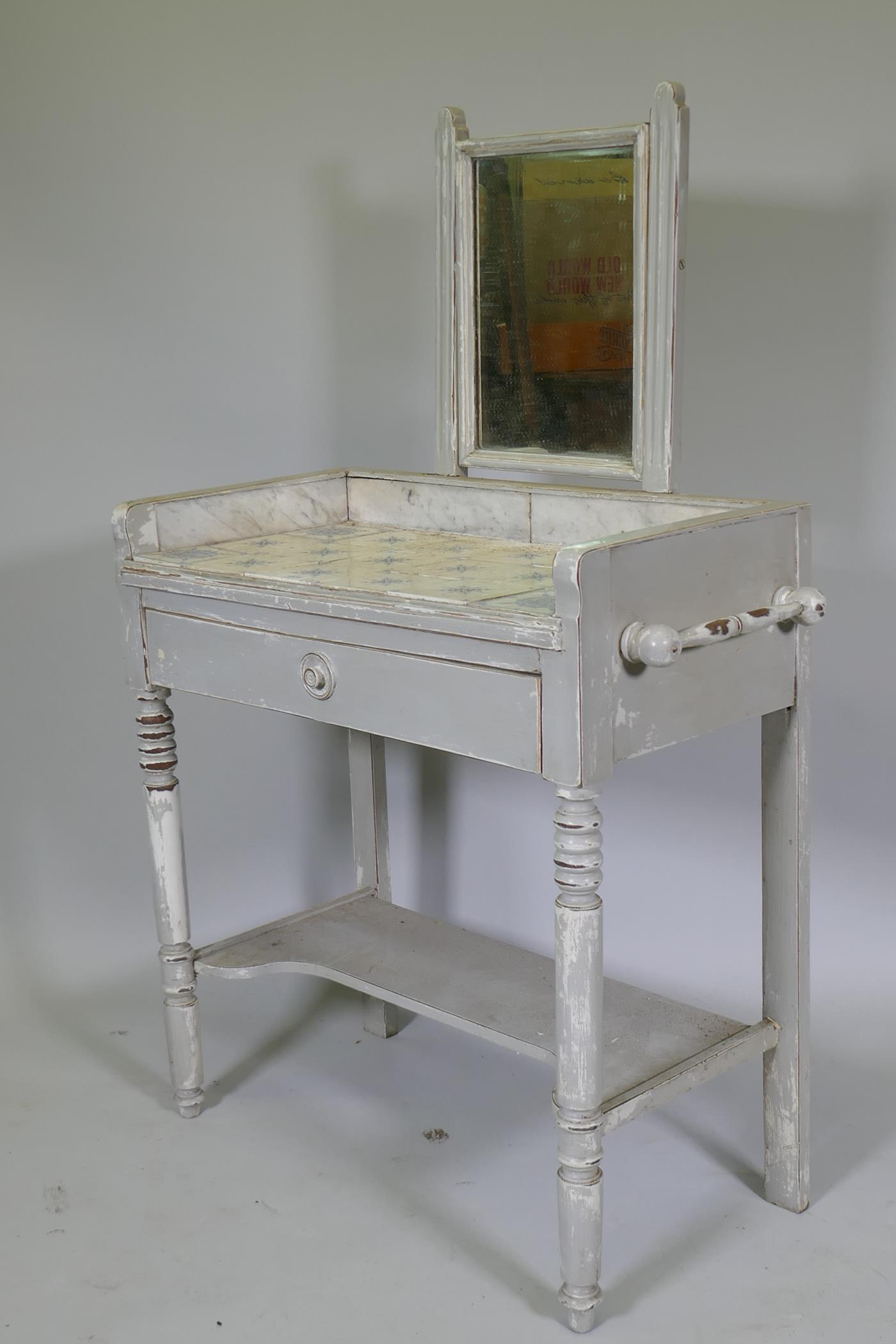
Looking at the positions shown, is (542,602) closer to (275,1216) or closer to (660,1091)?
(660,1091)

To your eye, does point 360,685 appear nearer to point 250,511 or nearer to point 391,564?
point 391,564

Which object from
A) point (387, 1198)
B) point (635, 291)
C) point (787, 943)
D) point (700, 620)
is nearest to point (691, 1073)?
point (787, 943)

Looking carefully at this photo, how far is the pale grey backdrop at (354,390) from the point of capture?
2662 millimetres

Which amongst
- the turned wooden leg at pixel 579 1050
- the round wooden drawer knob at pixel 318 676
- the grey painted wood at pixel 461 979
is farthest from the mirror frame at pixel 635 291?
the grey painted wood at pixel 461 979

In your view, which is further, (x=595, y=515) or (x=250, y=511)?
(x=250, y=511)

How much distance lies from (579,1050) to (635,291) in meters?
1.05

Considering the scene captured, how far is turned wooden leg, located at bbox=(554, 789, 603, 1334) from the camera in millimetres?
1927

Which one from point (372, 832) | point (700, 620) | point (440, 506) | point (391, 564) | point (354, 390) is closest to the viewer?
point (700, 620)

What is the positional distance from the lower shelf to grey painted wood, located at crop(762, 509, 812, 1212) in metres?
0.05

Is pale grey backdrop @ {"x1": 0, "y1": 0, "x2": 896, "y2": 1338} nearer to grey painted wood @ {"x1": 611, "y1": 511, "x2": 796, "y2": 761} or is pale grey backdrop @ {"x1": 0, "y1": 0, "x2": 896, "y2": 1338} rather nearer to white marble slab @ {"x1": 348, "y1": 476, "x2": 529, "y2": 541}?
white marble slab @ {"x1": 348, "y1": 476, "x2": 529, "y2": 541}

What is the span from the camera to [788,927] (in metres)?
2.25

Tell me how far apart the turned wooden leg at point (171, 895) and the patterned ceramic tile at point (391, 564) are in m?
0.27

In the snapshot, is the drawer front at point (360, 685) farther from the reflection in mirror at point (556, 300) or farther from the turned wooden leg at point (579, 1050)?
the reflection in mirror at point (556, 300)

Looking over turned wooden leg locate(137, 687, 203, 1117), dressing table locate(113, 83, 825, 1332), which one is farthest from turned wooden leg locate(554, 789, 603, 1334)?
turned wooden leg locate(137, 687, 203, 1117)
